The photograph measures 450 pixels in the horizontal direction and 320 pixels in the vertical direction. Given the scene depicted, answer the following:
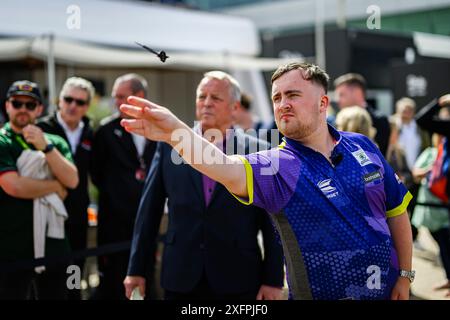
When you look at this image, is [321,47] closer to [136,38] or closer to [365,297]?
[136,38]

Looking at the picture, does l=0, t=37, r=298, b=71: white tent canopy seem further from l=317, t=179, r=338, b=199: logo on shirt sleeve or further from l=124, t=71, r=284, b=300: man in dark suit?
l=317, t=179, r=338, b=199: logo on shirt sleeve

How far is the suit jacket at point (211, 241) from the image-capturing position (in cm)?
306

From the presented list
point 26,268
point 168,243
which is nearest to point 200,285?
point 168,243

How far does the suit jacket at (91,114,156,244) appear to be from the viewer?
185 inches

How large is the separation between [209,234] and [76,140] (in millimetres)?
2185

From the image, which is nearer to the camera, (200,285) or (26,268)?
(200,285)

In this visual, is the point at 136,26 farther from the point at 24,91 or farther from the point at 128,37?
the point at 24,91

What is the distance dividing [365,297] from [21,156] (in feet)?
8.45

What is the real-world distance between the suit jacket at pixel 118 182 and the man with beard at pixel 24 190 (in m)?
0.75

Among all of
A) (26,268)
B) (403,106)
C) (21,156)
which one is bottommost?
(26,268)

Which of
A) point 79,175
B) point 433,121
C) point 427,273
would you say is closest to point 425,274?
point 427,273

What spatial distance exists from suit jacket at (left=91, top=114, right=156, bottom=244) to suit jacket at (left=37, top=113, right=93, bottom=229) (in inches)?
4.8
